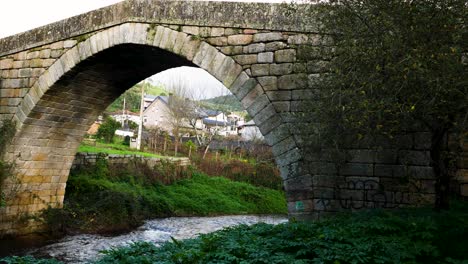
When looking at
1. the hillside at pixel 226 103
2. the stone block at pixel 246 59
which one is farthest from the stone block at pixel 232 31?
the hillside at pixel 226 103

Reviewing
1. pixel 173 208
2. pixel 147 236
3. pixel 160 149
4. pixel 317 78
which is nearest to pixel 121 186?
pixel 173 208

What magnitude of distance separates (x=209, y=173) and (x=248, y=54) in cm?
1432

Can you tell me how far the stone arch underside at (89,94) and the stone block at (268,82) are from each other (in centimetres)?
7

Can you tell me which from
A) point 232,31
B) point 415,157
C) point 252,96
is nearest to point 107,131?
point 232,31

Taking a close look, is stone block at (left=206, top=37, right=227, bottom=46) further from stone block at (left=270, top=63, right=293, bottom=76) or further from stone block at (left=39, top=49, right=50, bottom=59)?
stone block at (left=39, top=49, right=50, bottom=59)

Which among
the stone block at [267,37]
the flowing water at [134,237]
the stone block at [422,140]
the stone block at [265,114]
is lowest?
the flowing water at [134,237]

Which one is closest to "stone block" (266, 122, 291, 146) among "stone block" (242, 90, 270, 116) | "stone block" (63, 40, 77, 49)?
"stone block" (242, 90, 270, 116)

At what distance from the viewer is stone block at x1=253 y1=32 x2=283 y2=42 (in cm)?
654

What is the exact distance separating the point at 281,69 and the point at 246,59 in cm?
58

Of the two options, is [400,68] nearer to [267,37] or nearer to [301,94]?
[301,94]

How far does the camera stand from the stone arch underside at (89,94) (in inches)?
260

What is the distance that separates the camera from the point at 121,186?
1352cm

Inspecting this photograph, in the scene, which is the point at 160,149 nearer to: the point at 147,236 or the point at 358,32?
the point at 147,236

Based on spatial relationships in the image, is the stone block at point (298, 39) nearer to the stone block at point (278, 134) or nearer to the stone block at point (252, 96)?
the stone block at point (252, 96)
